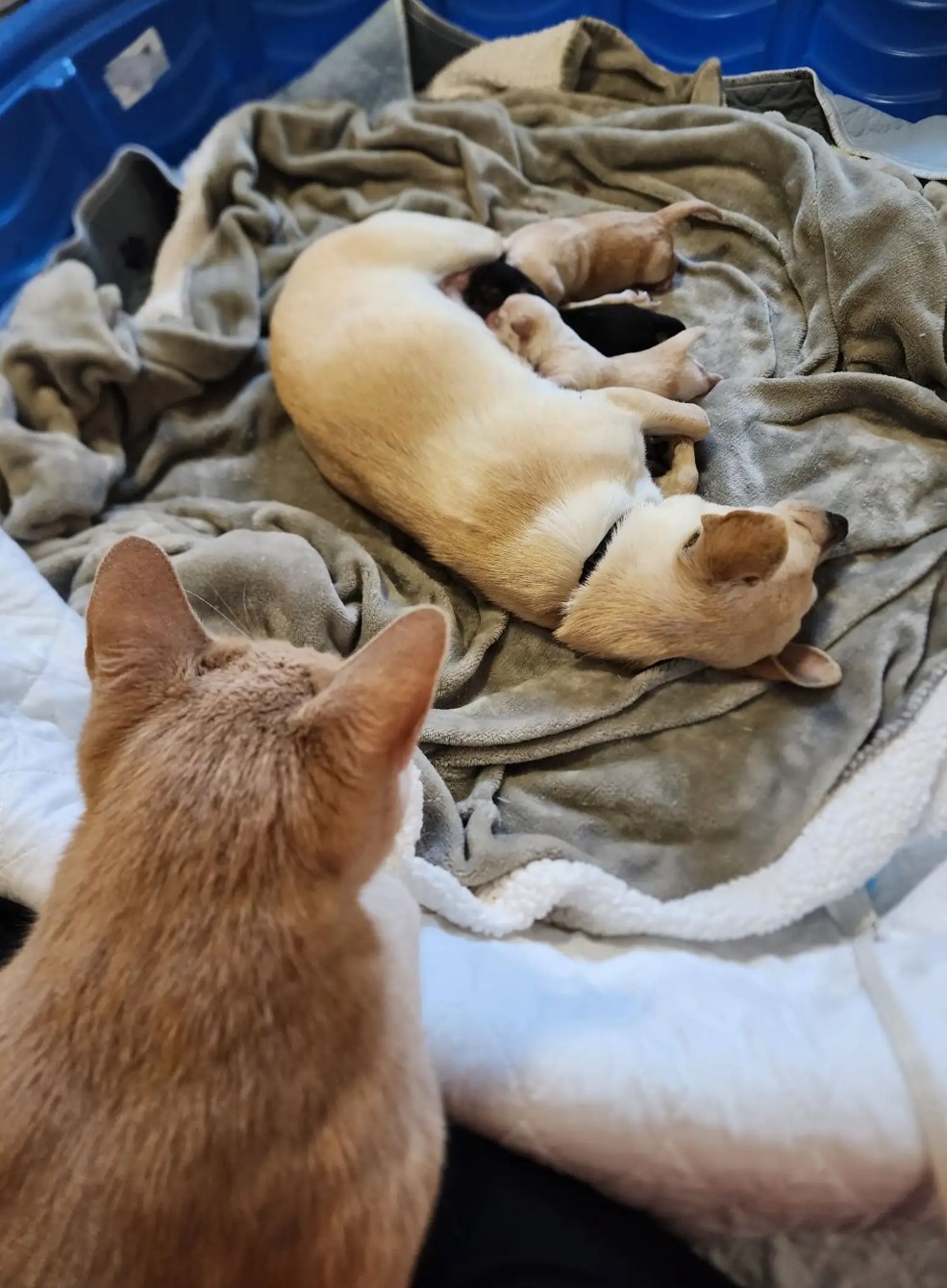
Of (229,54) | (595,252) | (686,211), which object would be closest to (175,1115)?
(595,252)

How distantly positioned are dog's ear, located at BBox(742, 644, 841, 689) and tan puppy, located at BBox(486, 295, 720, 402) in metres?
0.60

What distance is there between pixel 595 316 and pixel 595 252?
8.4 inches

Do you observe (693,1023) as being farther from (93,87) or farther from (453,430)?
(93,87)

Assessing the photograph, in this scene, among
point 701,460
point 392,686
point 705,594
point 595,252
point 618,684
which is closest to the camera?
point 392,686

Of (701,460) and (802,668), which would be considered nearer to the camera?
(802,668)

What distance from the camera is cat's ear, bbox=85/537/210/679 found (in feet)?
2.87

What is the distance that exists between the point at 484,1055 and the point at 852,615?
958 mm

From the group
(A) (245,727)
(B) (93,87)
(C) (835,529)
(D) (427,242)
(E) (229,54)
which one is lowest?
(C) (835,529)

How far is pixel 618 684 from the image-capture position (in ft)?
5.41

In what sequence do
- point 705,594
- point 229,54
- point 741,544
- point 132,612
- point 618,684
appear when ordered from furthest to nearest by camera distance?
point 229,54 → point 618,684 → point 705,594 → point 741,544 → point 132,612

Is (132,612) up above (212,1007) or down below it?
above

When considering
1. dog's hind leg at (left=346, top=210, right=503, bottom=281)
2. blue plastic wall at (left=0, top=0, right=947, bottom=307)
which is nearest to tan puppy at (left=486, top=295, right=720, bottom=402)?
dog's hind leg at (left=346, top=210, right=503, bottom=281)

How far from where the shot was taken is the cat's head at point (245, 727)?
2.52ft

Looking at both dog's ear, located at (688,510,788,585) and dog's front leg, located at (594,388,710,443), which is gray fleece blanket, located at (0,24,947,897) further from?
dog's ear, located at (688,510,788,585)
